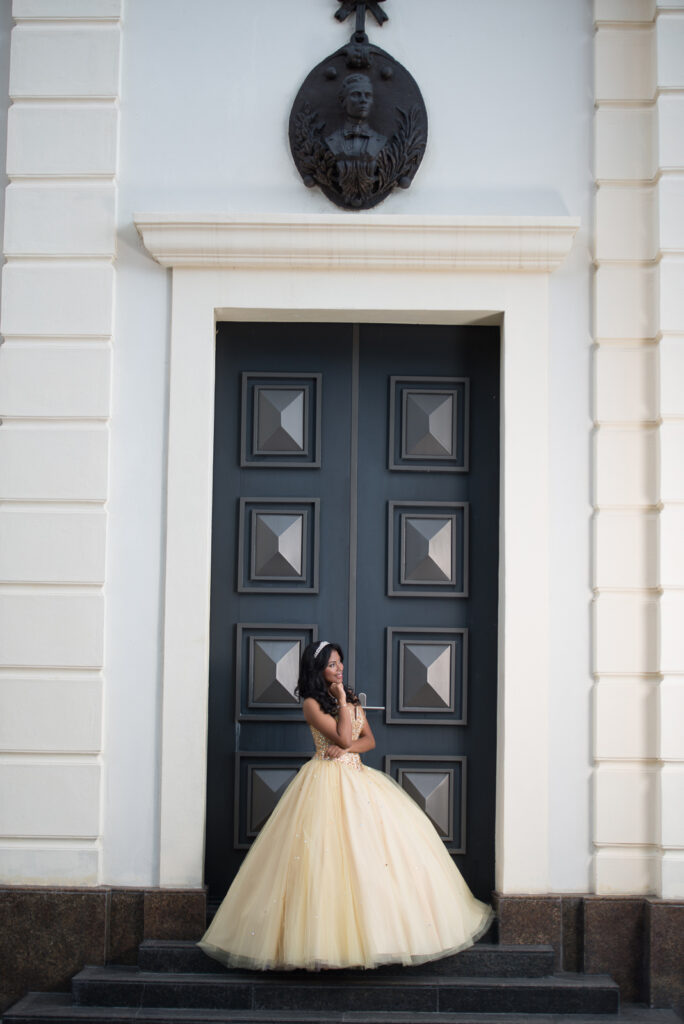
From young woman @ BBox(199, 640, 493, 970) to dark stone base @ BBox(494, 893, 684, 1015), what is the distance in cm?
23

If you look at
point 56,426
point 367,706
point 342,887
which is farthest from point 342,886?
point 56,426

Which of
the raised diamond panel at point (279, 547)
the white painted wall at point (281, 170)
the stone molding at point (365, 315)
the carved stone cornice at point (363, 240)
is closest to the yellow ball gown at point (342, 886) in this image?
the stone molding at point (365, 315)

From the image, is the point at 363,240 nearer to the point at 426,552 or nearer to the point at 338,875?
the point at 426,552

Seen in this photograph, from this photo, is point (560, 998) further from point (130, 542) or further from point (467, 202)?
point (467, 202)

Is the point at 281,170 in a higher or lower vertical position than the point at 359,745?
higher

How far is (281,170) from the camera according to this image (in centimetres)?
618

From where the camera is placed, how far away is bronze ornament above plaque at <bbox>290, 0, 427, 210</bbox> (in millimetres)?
6074

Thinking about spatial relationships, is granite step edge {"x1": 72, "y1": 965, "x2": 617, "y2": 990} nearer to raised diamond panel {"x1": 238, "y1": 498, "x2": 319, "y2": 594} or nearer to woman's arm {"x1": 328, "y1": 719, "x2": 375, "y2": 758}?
woman's arm {"x1": 328, "y1": 719, "x2": 375, "y2": 758}

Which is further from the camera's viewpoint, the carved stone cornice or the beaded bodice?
the carved stone cornice

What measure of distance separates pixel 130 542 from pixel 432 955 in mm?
2583

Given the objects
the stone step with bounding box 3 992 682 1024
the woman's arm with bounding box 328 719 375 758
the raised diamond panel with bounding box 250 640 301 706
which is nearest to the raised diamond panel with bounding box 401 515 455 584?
the raised diamond panel with bounding box 250 640 301 706

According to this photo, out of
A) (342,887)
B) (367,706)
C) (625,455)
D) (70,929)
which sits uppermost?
(625,455)

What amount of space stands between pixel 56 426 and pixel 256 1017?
10.3 ft

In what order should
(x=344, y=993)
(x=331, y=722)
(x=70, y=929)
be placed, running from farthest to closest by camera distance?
(x=70, y=929) → (x=331, y=722) → (x=344, y=993)
